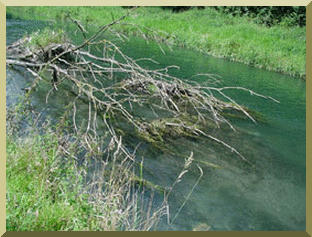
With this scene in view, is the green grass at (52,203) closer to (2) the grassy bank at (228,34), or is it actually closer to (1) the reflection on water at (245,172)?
(1) the reflection on water at (245,172)

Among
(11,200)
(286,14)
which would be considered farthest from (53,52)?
(286,14)

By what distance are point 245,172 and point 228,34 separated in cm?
1451

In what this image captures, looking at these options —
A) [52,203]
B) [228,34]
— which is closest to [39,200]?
[52,203]

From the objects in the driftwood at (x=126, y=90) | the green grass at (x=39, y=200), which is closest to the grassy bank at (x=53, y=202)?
the green grass at (x=39, y=200)

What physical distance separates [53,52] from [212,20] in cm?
1388

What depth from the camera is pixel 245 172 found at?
255 inches

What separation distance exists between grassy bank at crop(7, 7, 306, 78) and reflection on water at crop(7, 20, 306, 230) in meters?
5.41

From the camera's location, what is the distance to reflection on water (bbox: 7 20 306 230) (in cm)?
507

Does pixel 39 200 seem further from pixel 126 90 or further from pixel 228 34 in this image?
pixel 228 34

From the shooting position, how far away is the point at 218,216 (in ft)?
16.5

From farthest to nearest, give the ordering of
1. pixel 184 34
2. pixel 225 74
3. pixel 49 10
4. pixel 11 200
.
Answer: pixel 49 10 < pixel 184 34 < pixel 225 74 < pixel 11 200

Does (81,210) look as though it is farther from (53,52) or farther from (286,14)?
(286,14)

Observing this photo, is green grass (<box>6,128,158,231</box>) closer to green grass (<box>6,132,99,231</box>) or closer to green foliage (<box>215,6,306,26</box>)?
green grass (<box>6,132,99,231</box>)
